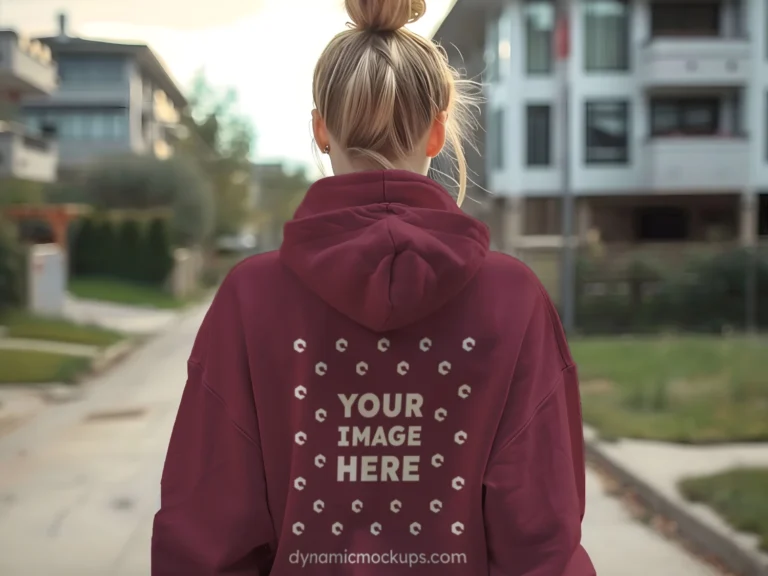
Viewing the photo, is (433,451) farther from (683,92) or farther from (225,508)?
(683,92)

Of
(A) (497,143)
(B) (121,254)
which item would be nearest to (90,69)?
(B) (121,254)

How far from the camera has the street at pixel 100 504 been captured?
4.57 metres

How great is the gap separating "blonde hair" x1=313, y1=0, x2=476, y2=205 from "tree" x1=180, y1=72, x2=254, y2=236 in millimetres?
30601

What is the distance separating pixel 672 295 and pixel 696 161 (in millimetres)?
8427

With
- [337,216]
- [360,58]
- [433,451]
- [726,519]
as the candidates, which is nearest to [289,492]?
[433,451]

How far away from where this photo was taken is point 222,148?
3431 centimetres

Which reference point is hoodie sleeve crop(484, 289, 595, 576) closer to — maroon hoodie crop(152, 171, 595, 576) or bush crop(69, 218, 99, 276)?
maroon hoodie crop(152, 171, 595, 576)

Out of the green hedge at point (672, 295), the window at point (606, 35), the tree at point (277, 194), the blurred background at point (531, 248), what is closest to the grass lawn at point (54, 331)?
the blurred background at point (531, 248)

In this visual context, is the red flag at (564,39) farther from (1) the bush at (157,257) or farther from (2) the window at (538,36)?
(1) the bush at (157,257)

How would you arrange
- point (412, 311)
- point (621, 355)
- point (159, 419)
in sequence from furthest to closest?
point (621, 355) < point (159, 419) < point (412, 311)

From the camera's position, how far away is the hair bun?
1229 mm

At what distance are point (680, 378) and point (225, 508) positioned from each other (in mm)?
9353

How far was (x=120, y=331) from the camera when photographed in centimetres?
1619

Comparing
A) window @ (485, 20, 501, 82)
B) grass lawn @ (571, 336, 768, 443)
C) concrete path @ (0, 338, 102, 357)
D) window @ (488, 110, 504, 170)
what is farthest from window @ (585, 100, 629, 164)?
concrete path @ (0, 338, 102, 357)
